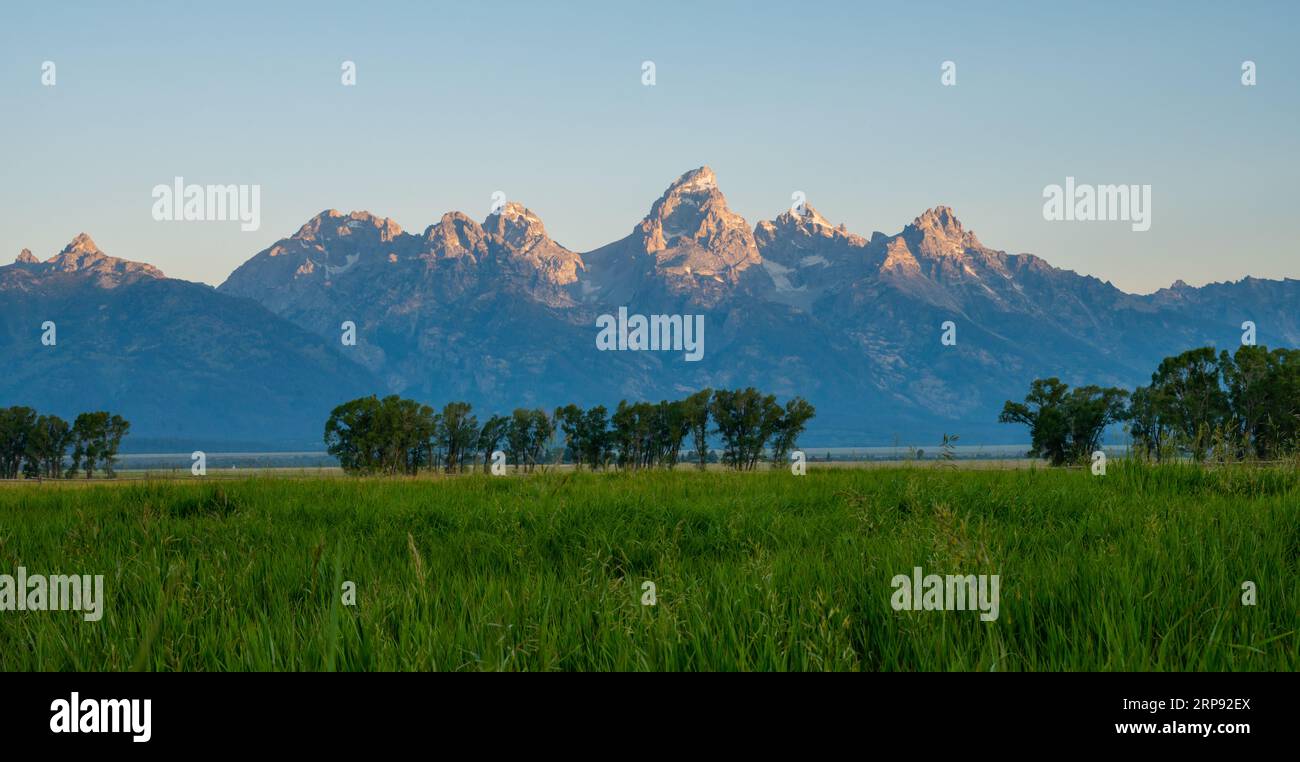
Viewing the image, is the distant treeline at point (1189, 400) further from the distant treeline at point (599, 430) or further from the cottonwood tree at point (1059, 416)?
the distant treeline at point (599, 430)

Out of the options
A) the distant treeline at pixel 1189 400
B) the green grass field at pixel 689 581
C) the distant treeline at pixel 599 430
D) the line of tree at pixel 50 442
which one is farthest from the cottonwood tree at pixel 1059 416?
the line of tree at pixel 50 442

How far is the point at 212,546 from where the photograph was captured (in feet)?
26.5

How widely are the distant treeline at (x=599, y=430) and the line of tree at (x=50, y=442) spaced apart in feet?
191

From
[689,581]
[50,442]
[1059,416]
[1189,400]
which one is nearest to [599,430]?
[1059,416]

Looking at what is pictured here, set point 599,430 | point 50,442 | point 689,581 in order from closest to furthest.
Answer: point 689,581 → point 599,430 → point 50,442

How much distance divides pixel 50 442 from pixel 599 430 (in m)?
121

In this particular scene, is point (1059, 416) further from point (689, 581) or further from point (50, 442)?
point (50, 442)

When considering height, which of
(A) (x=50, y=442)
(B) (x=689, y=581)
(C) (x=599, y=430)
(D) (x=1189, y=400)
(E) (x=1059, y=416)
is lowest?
(A) (x=50, y=442)

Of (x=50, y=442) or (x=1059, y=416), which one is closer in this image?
(x=1059, y=416)

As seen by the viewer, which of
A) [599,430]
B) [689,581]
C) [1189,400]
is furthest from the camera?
[599,430]

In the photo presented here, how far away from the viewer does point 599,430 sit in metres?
154

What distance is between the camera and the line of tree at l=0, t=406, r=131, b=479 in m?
169

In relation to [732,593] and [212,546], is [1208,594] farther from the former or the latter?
[212,546]
